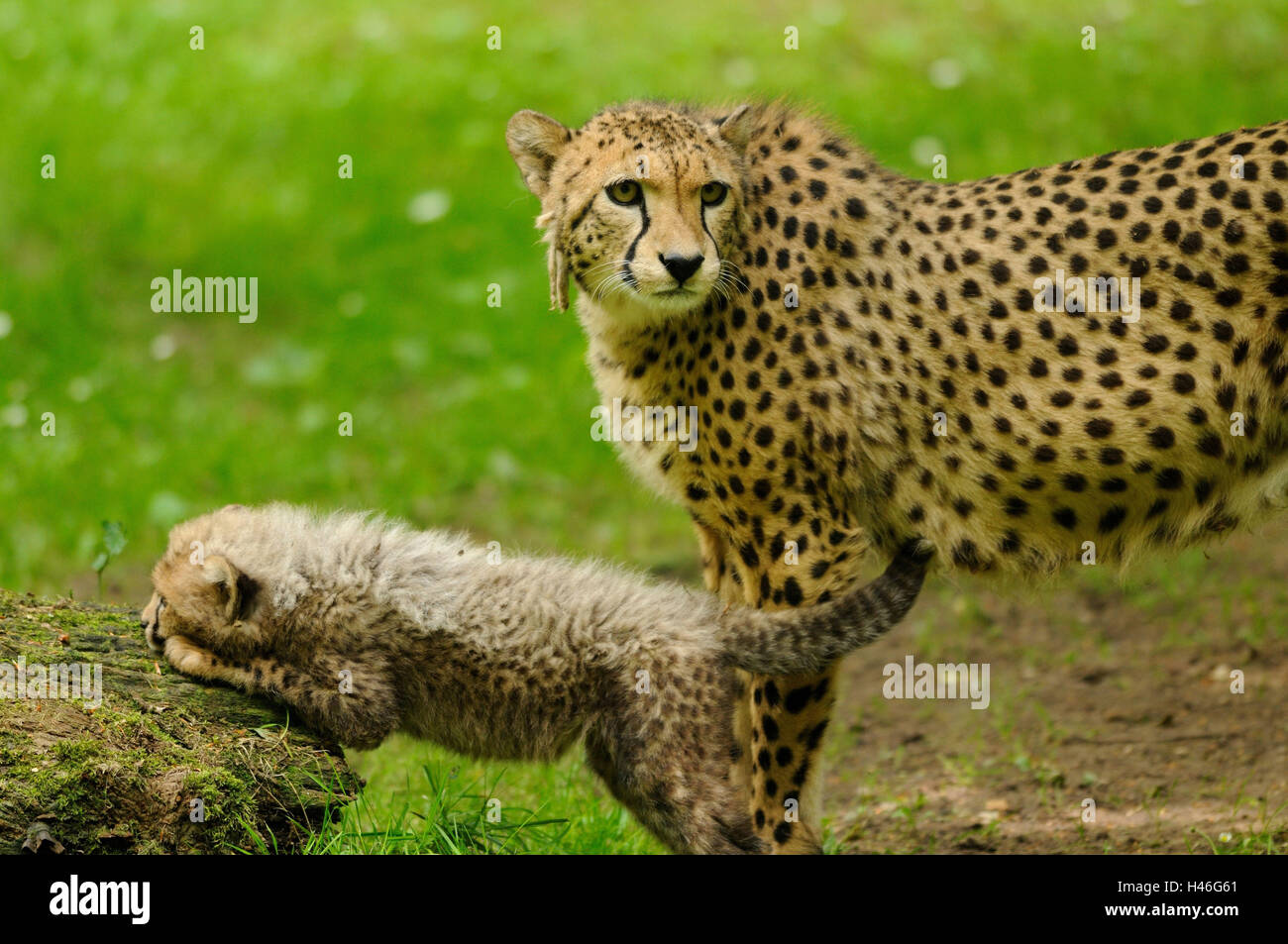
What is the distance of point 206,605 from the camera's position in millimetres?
4750

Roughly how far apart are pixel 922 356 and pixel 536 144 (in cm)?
148

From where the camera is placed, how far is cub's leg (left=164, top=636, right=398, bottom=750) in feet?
15.3

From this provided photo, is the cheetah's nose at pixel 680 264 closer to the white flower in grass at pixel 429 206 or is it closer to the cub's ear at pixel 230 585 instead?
the cub's ear at pixel 230 585

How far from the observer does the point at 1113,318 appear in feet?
16.4

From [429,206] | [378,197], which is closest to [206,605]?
[429,206]

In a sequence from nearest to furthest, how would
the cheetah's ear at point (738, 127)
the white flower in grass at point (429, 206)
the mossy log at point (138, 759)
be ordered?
1. the mossy log at point (138, 759)
2. the cheetah's ear at point (738, 127)
3. the white flower in grass at point (429, 206)

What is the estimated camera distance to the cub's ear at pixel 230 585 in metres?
4.68

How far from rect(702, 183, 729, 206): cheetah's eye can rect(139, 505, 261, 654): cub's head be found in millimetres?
1863
